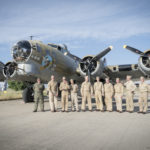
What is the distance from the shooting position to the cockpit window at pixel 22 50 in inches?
424

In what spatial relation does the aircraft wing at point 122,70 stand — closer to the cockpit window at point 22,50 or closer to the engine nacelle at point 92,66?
the engine nacelle at point 92,66

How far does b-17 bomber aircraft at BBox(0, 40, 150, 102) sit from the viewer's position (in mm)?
10938

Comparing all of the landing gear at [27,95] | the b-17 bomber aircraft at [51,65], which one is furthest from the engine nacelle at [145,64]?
the landing gear at [27,95]

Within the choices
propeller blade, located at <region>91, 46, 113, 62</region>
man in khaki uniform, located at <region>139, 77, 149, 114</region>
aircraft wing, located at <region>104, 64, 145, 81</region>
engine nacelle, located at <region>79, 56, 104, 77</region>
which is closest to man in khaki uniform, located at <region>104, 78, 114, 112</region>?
man in khaki uniform, located at <region>139, 77, 149, 114</region>

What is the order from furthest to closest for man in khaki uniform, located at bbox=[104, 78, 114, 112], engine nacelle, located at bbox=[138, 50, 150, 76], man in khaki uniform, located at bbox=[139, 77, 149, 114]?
engine nacelle, located at bbox=[138, 50, 150, 76], man in khaki uniform, located at bbox=[104, 78, 114, 112], man in khaki uniform, located at bbox=[139, 77, 149, 114]

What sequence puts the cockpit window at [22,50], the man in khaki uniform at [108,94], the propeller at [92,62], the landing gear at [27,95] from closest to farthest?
the man in khaki uniform at [108,94] → the cockpit window at [22,50] → the propeller at [92,62] → the landing gear at [27,95]

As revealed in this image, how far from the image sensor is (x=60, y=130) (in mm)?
4777

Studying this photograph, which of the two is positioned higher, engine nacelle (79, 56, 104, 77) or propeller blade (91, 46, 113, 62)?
propeller blade (91, 46, 113, 62)

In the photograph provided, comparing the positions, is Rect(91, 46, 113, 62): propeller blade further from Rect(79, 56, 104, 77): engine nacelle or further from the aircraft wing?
the aircraft wing

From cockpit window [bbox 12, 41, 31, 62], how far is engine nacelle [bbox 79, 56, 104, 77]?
4009 mm

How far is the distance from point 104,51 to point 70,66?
9.99ft

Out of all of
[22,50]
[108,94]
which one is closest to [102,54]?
[108,94]

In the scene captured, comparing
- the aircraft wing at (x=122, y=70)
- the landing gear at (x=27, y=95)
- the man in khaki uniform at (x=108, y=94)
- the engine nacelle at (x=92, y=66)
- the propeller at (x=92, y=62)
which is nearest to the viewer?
the man in khaki uniform at (x=108, y=94)

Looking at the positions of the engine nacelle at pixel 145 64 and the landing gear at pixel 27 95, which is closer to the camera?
the engine nacelle at pixel 145 64
